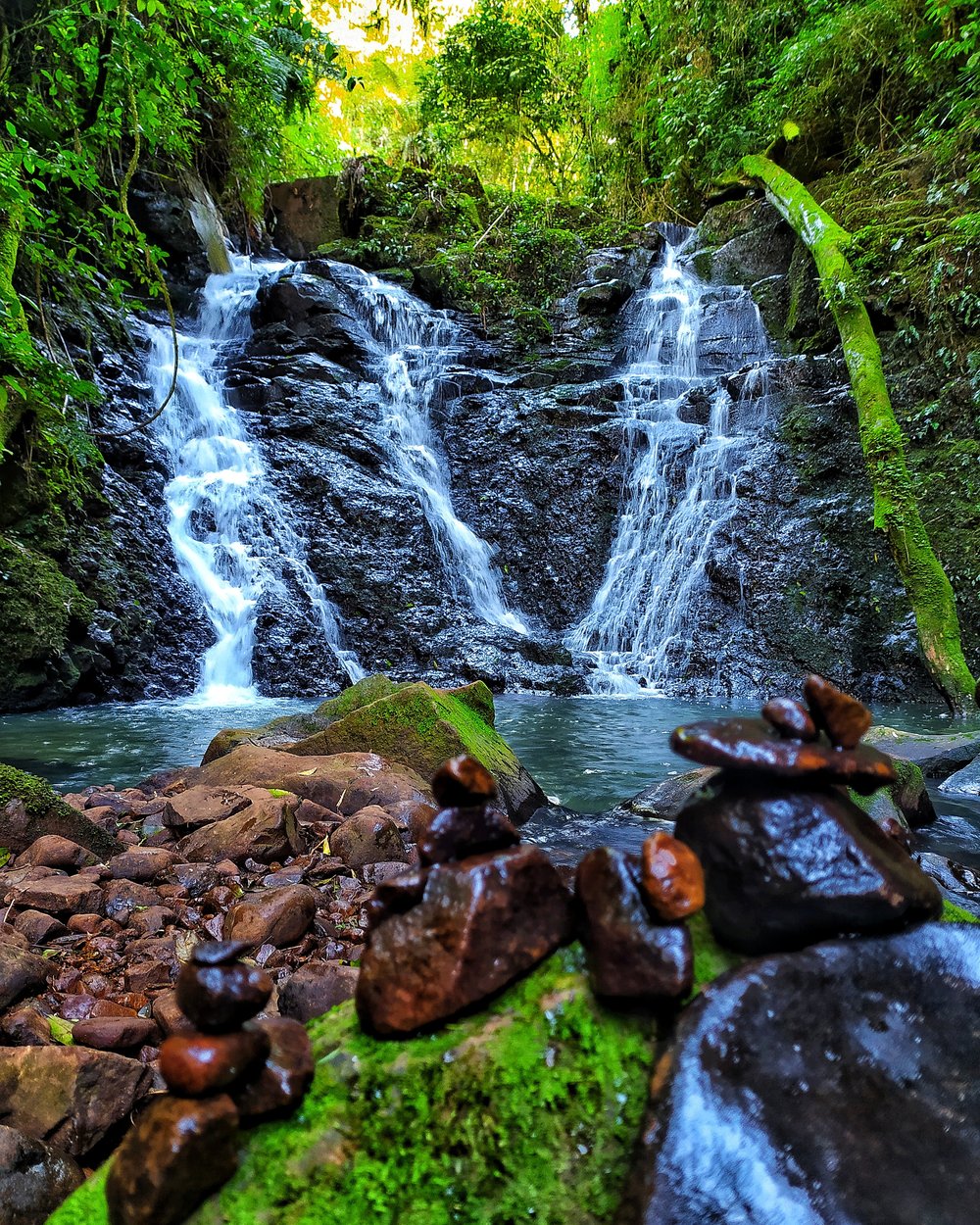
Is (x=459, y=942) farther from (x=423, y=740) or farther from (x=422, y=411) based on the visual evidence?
(x=422, y=411)

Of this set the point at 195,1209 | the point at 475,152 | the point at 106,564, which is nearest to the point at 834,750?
the point at 195,1209

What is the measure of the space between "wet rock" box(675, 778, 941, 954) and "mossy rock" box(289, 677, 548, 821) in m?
3.35

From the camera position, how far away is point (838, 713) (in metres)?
1.35

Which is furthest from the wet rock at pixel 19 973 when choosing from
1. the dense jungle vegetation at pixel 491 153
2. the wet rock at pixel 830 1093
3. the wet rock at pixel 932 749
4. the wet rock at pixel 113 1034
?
the wet rock at pixel 932 749

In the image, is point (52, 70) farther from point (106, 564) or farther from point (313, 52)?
point (313, 52)

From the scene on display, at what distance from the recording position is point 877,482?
28.2ft

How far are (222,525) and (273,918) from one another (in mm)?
9674

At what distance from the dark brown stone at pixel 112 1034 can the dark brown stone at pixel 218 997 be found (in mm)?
1117

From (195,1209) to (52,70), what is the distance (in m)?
7.75

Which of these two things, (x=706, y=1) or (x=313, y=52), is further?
(x=706, y=1)

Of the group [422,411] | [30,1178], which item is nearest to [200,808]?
[30,1178]

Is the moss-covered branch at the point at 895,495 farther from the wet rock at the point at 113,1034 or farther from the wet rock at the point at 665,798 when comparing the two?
the wet rock at the point at 113,1034

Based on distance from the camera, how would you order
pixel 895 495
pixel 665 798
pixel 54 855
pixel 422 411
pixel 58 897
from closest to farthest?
pixel 58 897 < pixel 54 855 < pixel 665 798 < pixel 895 495 < pixel 422 411

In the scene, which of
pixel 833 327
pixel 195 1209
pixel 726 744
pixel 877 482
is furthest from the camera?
pixel 833 327
